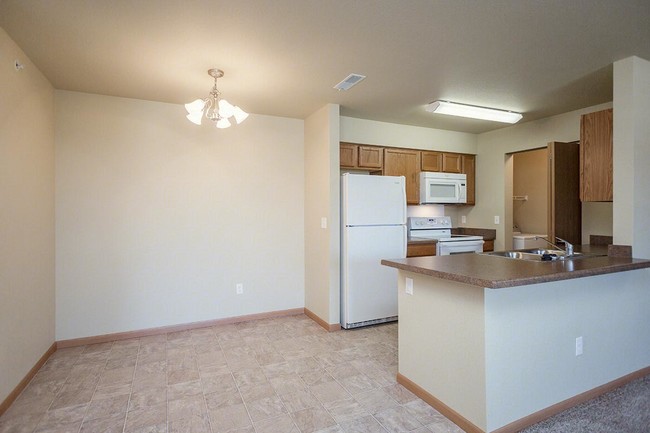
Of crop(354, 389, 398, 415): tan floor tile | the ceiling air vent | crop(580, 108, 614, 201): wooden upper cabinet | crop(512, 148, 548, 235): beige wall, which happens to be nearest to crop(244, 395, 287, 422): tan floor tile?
crop(354, 389, 398, 415): tan floor tile

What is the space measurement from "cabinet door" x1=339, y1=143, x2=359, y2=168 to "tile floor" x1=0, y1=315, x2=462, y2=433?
2.02 meters

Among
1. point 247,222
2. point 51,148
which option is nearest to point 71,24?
point 51,148

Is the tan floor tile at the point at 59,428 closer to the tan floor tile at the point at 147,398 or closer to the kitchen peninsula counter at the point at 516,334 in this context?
the tan floor tile at the point at 147,398

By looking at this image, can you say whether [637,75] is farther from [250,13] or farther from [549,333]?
[250,13]

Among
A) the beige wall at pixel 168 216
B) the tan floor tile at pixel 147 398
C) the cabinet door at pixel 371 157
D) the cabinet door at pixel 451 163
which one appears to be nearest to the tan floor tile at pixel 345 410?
the tan floor tile at pixel 147 398

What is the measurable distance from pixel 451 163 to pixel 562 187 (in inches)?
71.2

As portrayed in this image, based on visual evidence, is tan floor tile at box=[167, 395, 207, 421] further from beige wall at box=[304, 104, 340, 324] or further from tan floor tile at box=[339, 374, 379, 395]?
beige wall at box=[304, 104, 340, 324]

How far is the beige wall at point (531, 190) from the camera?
554 cm

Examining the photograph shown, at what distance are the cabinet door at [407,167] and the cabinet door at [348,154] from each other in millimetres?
474

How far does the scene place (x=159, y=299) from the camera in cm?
371

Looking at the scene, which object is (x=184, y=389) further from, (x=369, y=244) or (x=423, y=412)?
(x=369, y=244)

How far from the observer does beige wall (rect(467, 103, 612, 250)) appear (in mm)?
4055

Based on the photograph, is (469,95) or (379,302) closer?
(469,95)

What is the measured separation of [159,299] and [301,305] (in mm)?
1664
